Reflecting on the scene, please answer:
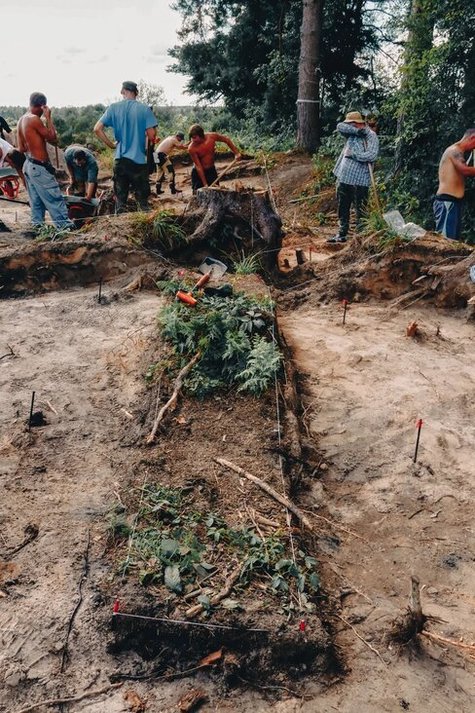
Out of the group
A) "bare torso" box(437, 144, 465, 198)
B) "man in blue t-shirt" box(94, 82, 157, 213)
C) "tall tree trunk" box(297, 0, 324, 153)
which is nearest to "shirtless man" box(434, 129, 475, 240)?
"bare torso" box(437, 144, 465, 198)

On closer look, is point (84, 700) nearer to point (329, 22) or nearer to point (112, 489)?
point (112, 489)

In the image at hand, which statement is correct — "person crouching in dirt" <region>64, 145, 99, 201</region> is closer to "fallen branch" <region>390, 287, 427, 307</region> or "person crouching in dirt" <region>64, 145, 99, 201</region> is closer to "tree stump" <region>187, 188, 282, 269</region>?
"tree stump" <region>187, 188, 282, 269</region>

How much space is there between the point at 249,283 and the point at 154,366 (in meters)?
1.62

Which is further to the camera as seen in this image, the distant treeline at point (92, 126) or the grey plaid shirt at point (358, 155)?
the distant treeline at point (92, 126)

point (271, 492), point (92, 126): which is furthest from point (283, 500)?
point (92, 126)

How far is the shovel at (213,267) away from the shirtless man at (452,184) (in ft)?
9.49

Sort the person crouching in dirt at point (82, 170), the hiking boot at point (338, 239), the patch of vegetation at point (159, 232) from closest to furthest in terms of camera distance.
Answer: the patch of vegetation at point (159, 232)
the hiking boot at point (338, 239)
the person crouching in dirt at point (82, 170)

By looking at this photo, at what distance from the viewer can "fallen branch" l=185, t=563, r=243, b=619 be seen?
2.67m

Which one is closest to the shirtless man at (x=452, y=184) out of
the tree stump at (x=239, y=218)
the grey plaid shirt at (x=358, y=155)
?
the grey plaid shirt at (x=358, y=155)

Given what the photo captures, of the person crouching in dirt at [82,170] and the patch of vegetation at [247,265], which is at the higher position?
the person crouching in dirt at [82,170]

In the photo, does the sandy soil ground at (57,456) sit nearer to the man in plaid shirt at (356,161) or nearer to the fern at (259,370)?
the fern at (259,370)

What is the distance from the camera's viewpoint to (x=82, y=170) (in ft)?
30.3

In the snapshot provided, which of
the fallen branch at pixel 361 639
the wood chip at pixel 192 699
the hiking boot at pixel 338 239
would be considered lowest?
the fallen branch at pixel 361 639

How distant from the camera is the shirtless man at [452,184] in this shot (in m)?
6.76
